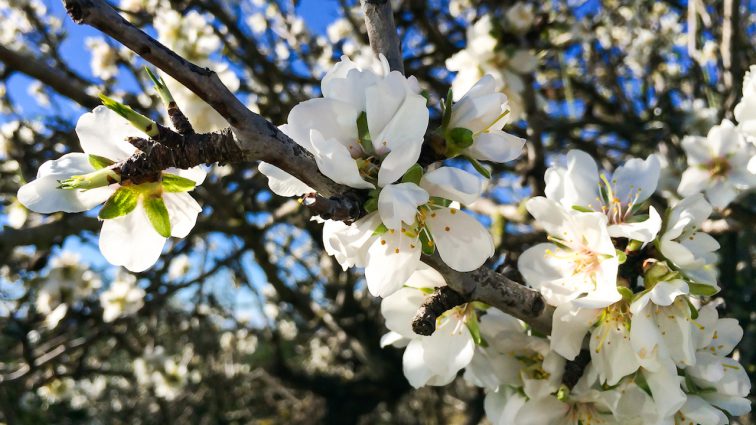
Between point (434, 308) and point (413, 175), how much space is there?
0.77 feet

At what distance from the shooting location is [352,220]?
0.76m

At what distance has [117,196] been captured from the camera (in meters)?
0.86

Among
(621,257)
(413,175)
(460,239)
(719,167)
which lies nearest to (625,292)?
(621,257)

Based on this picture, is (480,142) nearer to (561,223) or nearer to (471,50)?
(561,223)

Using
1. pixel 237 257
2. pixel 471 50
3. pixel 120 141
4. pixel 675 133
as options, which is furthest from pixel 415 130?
pixel 237 257

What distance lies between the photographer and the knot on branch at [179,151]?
2.48 feet

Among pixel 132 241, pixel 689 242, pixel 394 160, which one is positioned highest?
pixel 132 241

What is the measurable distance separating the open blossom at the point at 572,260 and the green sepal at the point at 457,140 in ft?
0.97

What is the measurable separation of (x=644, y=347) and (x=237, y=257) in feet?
8.78

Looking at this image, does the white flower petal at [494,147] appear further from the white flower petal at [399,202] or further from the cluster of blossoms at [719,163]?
the cluster of blossoms at [719,163]

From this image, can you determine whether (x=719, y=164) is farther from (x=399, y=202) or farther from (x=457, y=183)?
(x=399, y=202)

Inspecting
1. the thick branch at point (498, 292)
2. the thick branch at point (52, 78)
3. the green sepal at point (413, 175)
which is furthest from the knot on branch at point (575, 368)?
the thick branch at point (52, 78)

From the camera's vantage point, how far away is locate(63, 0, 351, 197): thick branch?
0.65 metres

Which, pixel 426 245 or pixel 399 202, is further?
pixel 426 245
